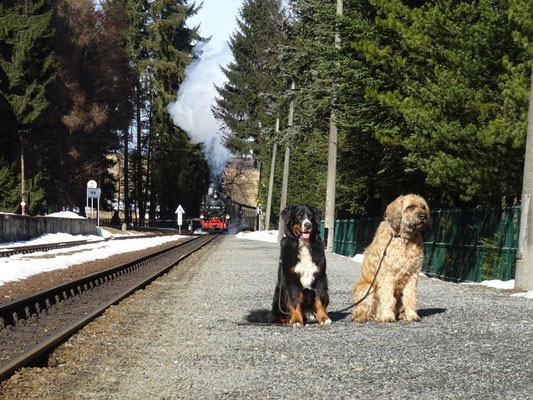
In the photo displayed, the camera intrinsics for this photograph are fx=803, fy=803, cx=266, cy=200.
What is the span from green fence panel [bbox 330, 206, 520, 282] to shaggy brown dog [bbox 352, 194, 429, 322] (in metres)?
7.57

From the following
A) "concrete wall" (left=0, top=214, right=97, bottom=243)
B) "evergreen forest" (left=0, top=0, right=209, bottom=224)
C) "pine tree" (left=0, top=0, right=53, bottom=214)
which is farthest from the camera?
"evergreen forest" (left=0, top=0, right=209, bottom=224)

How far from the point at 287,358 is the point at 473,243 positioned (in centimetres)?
1217

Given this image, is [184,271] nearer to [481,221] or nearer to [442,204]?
[481,221]

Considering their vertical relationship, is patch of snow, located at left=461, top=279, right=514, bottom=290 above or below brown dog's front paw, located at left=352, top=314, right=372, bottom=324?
above

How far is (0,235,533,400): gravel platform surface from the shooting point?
6090 mm

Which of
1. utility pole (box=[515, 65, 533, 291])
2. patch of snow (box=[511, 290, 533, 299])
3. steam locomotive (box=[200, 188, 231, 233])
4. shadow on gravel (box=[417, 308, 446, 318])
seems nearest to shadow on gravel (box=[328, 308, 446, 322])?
shadow on gravel (box=[417, 308, 446, 318])

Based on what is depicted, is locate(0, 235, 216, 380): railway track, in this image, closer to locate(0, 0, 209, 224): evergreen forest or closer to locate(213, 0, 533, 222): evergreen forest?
locate(213, 0, 533, 222): evergreen forest

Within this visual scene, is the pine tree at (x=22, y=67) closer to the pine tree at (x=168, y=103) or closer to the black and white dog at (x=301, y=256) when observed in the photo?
the pine tree at (x=168, y=103)

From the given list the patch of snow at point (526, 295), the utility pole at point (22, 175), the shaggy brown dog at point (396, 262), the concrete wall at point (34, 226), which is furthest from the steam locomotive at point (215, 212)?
the shaggy brown dog at point (396, 262)

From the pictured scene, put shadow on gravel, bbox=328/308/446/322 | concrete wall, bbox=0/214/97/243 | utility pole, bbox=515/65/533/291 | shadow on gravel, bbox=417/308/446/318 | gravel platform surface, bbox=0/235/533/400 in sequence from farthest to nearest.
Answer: concrete wall, bbox=0/214/97/243 < utility pole, bbox=515/65/533/291 < shadow on gravel, bbox=417/308/446/318 < shadow on gravel, bbox=328/308/446/322 < gravel platform surface, bbox=0/235/533/400

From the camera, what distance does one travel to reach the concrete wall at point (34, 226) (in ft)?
111

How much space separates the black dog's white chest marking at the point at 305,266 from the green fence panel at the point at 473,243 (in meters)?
8.65

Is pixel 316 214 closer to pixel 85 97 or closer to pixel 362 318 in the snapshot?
pixel 362 318

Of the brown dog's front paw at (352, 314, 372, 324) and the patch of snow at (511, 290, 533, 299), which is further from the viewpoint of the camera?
the patch of snow at (511, 290, 533, 299)
